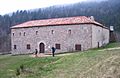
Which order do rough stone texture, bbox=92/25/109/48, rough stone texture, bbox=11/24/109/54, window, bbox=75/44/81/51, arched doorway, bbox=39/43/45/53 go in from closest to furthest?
rough stone texture, bbox=11/24/109/54 → window, bbox=75/44/81/51 → rough stone texture, bbox=92/25/109/48 → arched doorway, bbox=39/43/45/53

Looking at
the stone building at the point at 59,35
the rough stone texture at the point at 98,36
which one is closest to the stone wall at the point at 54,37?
the stone building at the point at 59,35

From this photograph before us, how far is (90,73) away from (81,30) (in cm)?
2102

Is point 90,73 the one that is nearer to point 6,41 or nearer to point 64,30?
point 64,30

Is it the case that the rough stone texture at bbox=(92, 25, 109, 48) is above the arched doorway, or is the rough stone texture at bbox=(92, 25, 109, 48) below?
above

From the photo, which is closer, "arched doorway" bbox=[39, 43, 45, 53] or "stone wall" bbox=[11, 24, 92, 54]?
"stone wall" bbox=[11, 24, 92, 54]

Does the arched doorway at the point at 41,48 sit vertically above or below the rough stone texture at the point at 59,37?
below

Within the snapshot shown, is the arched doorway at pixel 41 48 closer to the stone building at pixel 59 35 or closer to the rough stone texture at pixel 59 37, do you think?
the stone building at pixel 59 35

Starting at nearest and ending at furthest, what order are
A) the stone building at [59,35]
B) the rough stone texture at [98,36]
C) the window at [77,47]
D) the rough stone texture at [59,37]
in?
the rough stone texture at [59,37] < the stone building at [59,35] < the window at [77,47] < the rough stone texture at [98,36]

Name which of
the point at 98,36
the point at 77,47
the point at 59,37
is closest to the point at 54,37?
the point at 59,37

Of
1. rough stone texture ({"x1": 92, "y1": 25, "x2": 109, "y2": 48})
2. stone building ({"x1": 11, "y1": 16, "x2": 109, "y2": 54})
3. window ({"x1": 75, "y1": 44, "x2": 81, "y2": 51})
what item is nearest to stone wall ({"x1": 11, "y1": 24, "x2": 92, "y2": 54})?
stone building ({"x1": 11, "y1": 16, "x2": 109, "y2": 54})

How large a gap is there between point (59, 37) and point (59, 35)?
298mm

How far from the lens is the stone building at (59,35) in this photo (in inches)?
1395

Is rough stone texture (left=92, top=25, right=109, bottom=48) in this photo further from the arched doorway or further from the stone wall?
the arched doorway

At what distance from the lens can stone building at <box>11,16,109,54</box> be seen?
3544 cm
